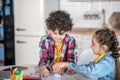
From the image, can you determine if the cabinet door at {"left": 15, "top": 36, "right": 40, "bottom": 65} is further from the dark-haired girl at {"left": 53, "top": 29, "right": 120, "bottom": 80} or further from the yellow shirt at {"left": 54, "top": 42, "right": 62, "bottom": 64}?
the dark-haired girl at {"left": 53, "top": 29, "right": 120, "bottom": 80}

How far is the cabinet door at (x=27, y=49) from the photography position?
3523 millimetres

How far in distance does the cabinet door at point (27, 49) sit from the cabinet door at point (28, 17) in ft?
0.32

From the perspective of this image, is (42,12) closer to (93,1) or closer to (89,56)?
(93,1)

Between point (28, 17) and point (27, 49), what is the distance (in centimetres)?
46

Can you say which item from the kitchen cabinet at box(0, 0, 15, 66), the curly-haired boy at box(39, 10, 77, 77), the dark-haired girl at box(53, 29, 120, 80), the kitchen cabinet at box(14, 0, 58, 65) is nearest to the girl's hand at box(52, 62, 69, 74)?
the dark-haired girl at box(53, 29, 120, 80)

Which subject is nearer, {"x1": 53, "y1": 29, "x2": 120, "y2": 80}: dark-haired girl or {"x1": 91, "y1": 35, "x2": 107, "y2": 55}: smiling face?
{"x1": 53, "y1": 29, "x2": 120, "y2": 80}: dark-haired girl

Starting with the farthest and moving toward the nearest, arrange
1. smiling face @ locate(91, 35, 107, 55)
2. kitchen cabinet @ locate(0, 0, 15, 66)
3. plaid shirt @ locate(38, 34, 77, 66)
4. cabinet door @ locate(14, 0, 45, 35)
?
kitchen cabinet @ locate(0, 0, 15, 66) < cabinet door @ locate(14, 0, 45, 35) < plaid shirt @ locate(38, 34, 77, 66) < smiling face @ locate(91, 35, 107, 55)

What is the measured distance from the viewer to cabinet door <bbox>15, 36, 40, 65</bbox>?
352 centimetres

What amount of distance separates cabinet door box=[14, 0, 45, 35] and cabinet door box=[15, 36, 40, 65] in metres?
0.10

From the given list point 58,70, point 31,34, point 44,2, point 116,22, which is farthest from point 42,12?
point 58,70

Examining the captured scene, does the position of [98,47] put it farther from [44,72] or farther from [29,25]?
[29,25]

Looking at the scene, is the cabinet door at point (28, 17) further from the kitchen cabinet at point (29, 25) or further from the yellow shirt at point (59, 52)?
the yellow shirt at point (59, 52)

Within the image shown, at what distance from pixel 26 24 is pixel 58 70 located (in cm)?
195

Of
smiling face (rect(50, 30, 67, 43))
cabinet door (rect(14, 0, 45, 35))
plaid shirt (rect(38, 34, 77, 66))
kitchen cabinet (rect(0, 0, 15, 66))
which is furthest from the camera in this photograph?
kitchen cabinet (rect(0, 0, 15, 66))
